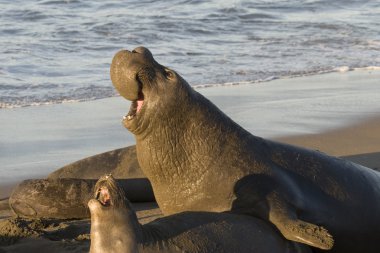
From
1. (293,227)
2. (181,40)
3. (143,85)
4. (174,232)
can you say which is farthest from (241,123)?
(181,40)

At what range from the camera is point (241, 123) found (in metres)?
11.3

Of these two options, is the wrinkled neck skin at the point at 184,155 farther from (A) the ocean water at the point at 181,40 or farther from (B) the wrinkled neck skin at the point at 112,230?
(A) the ocean water at the point at 181,40

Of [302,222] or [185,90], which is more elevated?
[185,90]

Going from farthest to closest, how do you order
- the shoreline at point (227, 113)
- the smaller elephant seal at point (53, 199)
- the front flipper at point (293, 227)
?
the shoreline at point (227, 113) < the smaller elephant seal at point (53, 199) < the front flipper at point (293, 227)

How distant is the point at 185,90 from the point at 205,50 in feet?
36.2

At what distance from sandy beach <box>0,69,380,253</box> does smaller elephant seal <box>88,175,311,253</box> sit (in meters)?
1.95

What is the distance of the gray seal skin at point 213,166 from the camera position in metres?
5.88

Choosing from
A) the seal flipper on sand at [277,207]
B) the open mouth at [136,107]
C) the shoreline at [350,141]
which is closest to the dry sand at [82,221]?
the shoreline at [350,141]

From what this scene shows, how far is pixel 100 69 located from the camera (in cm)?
1471

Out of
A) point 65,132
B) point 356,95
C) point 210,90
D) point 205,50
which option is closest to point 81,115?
point 65,132

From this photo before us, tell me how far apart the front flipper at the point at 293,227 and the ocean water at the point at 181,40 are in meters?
7.05

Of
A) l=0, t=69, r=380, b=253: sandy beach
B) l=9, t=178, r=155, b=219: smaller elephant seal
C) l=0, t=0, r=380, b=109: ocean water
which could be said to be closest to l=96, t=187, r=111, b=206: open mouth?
l=0, t=69, r=380, b=253: sandy beach

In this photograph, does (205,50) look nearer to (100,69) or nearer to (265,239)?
(100,69)

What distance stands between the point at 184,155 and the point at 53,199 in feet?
6.52
